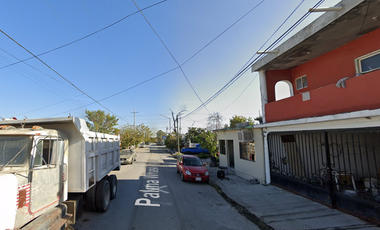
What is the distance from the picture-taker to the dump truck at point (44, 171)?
9.58 ft

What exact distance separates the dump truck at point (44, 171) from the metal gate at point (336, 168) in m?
7.36

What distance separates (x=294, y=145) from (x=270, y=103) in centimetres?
222

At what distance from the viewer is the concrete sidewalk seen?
5062 mm

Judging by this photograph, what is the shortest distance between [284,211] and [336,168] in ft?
11.6

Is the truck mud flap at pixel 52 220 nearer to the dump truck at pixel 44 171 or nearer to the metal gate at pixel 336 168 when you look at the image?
the dump truck at pixel 44 171

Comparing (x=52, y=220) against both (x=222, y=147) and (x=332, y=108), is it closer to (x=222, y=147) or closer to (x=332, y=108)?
(x=332, y=108)

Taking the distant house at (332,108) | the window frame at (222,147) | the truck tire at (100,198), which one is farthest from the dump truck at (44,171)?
the window frame at (222,147)

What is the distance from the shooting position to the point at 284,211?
6.06 meters

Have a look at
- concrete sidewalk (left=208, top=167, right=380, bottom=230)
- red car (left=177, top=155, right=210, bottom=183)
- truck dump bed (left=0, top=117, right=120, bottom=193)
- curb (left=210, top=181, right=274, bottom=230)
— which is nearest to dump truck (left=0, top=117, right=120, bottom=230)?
truck dump bed (left=0, top=117, right=120, bottom=193)

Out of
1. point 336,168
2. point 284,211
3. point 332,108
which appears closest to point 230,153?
point 336,168

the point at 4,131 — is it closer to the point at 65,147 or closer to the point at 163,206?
the point at 65,147

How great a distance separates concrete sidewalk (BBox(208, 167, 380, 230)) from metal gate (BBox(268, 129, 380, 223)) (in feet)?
1.14

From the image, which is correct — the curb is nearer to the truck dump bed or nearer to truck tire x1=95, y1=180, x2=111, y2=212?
truck tire x1=95, y1=180, x2=111, y2=212

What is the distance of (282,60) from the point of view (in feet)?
28.6
